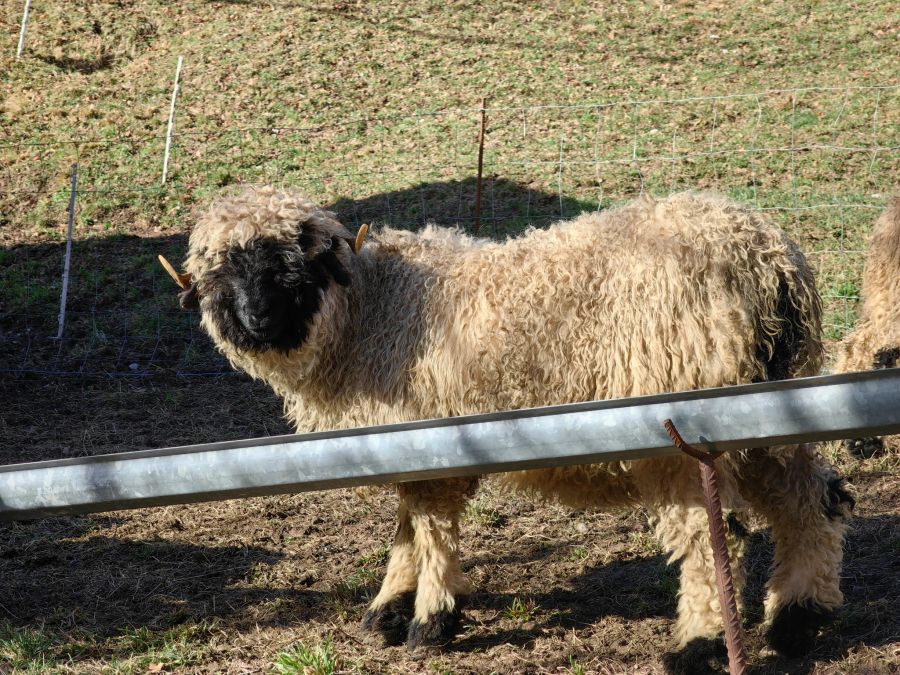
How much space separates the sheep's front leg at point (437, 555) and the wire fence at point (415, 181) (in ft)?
15.5

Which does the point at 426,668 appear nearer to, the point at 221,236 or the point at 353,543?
the point at 353,543

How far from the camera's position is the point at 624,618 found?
4.66m

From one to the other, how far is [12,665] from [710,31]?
54.2 ft

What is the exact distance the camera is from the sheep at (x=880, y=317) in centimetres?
623

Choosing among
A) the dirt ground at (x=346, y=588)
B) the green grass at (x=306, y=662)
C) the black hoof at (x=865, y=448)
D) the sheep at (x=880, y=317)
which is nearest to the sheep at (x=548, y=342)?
the dirt ground at (x=346, y=588)

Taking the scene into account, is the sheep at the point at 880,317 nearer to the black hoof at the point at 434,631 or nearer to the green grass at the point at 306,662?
the black hoof at the point at 434,631

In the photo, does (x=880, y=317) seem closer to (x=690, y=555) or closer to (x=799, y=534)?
(x=799, y=534)

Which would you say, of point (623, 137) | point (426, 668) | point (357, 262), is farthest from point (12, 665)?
point (623, 137)

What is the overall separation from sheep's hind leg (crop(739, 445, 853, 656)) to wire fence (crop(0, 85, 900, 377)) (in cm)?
418

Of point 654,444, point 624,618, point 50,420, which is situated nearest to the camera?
point 654,444

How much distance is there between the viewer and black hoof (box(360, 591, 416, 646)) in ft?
15.3

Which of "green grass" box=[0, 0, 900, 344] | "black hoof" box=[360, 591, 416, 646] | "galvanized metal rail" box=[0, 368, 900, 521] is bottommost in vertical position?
"black hoof" box=[360, 591, 416, 646]

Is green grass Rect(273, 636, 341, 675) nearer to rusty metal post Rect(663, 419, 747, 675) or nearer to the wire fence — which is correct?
rusty metal post Rect(663, 419, 747, 675)

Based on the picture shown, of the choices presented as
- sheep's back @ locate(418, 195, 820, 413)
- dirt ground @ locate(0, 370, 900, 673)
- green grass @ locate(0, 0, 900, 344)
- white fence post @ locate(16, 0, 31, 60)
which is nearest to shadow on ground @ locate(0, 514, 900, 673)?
dirt ground @ locate(0, 370, 900, 673)
